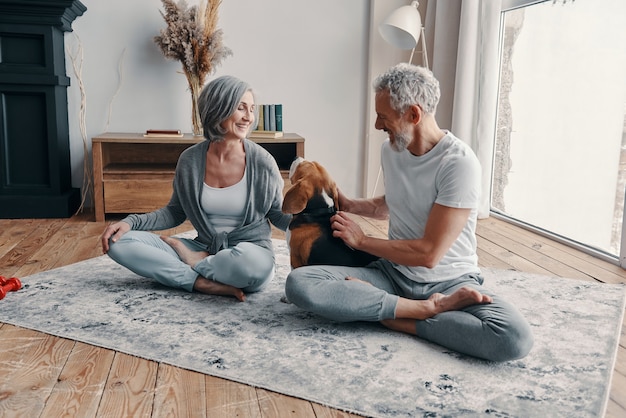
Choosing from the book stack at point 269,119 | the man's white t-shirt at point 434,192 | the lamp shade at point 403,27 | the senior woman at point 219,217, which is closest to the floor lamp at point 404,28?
the lamp shade at point 403,27

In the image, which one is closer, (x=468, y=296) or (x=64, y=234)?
(x=468, y=296)

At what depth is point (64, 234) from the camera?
320cm

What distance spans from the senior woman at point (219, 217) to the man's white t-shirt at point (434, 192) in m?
0.49

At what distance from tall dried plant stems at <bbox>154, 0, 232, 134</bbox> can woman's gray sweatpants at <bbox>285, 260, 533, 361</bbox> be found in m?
2.10

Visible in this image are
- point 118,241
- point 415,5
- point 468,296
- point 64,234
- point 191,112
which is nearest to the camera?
point 468,296

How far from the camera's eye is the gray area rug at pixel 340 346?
1450 mm

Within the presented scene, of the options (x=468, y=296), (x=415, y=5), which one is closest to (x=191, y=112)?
(x=415, y=5)

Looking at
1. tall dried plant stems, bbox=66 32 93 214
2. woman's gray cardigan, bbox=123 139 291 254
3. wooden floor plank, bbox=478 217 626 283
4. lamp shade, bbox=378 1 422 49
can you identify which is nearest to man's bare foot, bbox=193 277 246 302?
woman's gray cardigan, bbox=123 139 291 254

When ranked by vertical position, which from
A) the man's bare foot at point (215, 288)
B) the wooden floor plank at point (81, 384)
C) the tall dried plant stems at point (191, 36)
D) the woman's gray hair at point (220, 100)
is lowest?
the wooden floor plank at point (81, 384)

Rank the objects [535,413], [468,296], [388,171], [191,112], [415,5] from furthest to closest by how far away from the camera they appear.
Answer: [191,112] → [415,5] → [388,171] → [468,296] → [535,413]

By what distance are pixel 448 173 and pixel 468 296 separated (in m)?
0.32

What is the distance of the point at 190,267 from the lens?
2197 millimetres

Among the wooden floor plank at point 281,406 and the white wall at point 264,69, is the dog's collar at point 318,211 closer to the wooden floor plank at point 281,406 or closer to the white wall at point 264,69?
the wooden floor plank at point 281,406

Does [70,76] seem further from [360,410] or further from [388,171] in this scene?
[360,410]
